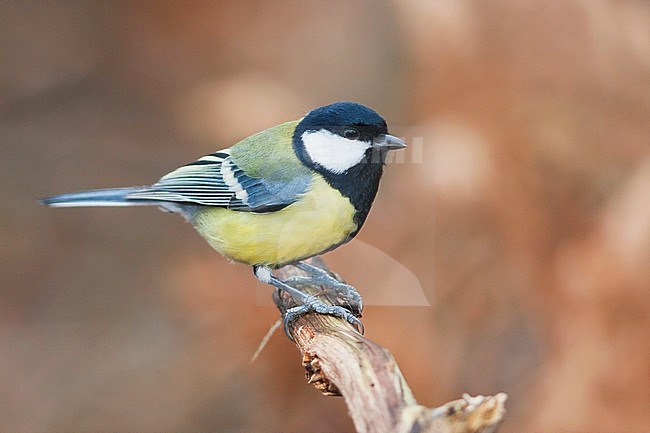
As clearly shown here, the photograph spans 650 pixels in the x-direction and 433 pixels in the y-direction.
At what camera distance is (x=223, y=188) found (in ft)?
4.49

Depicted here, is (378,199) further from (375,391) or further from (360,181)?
(375,391)

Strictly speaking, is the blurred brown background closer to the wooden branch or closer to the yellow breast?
the yellow breast

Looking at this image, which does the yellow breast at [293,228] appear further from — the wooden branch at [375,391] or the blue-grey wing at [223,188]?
the wooden branch at [375,391]

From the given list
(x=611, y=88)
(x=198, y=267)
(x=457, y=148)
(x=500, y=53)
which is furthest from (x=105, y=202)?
(x=611, y=88)

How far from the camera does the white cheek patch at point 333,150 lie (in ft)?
4.08

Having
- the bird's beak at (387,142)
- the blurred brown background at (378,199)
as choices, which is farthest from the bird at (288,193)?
the blurred brown background at (378,199)

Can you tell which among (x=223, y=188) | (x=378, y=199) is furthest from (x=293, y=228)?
(x=378, y=199)

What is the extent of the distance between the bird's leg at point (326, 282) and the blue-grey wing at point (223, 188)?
0.59ft

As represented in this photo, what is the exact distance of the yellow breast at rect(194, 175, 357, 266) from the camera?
50.1 inches

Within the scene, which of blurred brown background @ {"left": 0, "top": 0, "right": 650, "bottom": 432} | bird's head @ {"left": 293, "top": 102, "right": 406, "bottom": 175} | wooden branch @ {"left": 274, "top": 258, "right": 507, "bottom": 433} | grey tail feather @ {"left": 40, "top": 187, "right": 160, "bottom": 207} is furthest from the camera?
blurred brown background @ {"left": 0, "top": 0, "right": 650, "bottom": 432}

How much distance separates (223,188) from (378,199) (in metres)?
0.63

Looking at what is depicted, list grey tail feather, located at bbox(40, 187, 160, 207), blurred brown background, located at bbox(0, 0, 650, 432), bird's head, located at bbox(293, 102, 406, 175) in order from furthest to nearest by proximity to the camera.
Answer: blurred brown background, located at bbox(0, 0, 650, 432) → grey tail feather, located at bbox(40, 187, 160, 207) → bird's head, located at bbox(293, 102, 406, 175)

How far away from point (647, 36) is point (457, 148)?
567mm

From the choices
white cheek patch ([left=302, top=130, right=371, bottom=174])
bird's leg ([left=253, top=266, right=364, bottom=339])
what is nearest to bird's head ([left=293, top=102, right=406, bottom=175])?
white cheek patch ([left=302, top=130, right=371, bottom=174])
